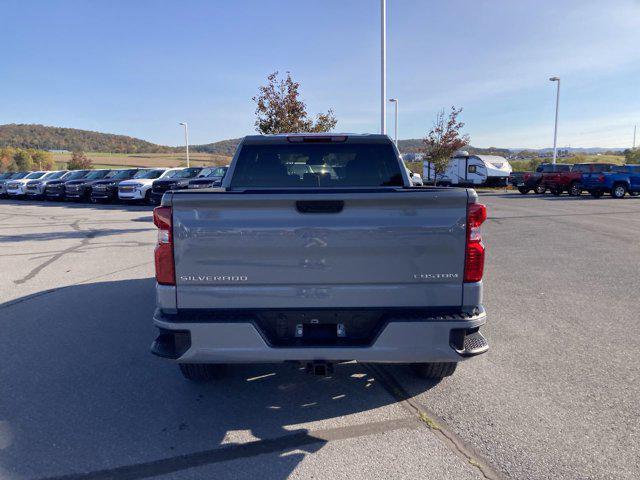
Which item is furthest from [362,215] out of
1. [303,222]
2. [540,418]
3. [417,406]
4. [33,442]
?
[33,442]

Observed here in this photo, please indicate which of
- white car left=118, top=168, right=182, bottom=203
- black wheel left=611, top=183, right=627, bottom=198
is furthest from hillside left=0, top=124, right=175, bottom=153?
black wheel left=611, top=183, right=627, bottom=198

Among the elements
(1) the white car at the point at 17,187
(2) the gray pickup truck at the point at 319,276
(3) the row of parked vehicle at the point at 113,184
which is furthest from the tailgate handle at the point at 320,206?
(1) the white car at the point at 17,187

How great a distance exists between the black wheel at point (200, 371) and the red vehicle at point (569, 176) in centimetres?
2854

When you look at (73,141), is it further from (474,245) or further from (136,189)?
(474,245)

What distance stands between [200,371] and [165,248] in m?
1.29

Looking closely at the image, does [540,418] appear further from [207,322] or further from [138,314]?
[138,314]

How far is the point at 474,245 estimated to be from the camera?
2883 mm

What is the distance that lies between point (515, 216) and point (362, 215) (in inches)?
619

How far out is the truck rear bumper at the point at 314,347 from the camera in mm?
2859

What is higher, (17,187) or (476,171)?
(476,171)

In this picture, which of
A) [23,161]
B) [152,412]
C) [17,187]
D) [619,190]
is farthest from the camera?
[23,161]

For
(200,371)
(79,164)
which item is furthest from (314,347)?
(79,164)

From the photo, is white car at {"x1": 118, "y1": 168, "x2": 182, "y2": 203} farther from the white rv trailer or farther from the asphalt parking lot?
the white rv trailer

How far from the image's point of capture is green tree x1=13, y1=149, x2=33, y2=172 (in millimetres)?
74394
